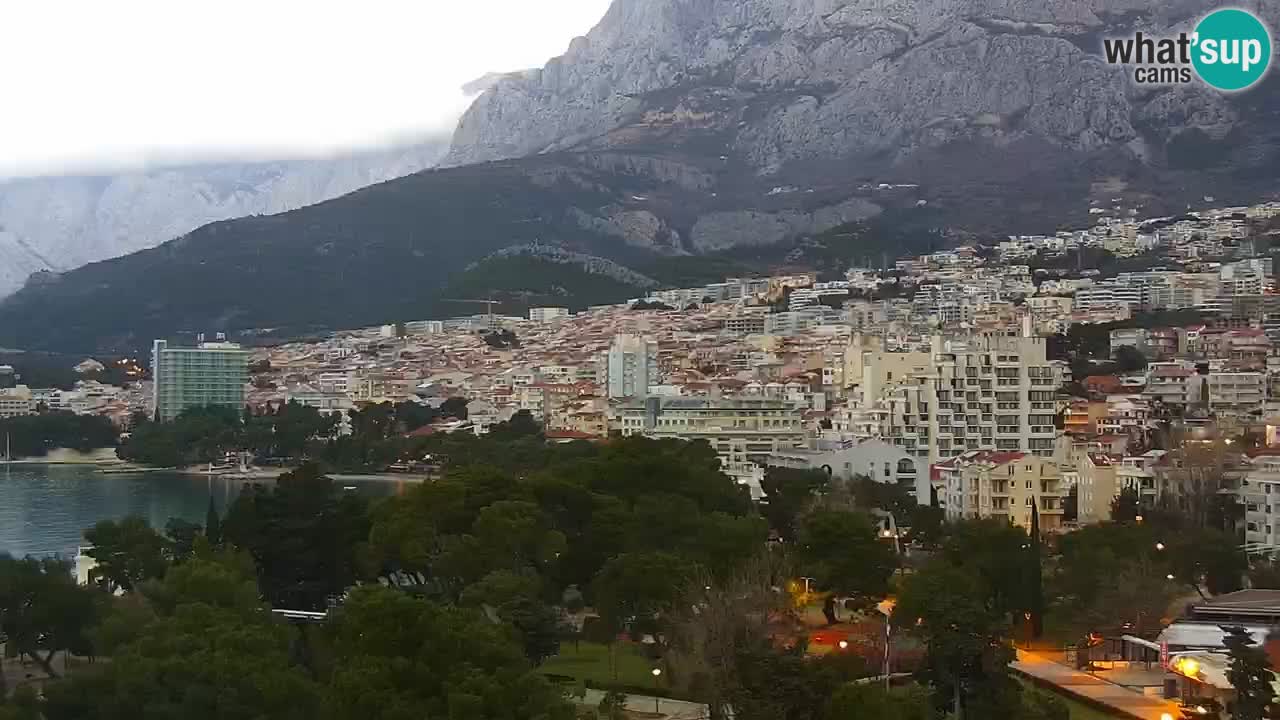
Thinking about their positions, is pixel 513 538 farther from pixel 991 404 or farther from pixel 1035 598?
pixel 991 404

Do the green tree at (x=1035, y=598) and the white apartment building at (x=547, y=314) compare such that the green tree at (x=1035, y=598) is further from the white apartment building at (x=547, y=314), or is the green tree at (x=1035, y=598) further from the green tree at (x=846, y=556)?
the white apartment building at (x=547, y=314)

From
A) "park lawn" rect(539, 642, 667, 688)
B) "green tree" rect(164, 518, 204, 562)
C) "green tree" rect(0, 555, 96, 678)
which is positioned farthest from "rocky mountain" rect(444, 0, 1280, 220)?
"green tree" rect(0, 555, 96, 678)

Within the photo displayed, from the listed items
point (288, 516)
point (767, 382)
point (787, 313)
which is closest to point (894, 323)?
point (787, 313)

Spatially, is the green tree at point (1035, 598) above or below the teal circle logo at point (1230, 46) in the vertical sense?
below

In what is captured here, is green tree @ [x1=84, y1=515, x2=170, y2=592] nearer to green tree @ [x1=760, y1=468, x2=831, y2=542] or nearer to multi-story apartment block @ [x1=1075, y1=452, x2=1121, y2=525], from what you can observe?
green tree @ [x1=760, y1=468, x2=831, y2=542]

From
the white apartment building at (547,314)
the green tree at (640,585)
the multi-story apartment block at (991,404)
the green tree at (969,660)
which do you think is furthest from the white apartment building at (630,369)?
the green tree at (969,660)

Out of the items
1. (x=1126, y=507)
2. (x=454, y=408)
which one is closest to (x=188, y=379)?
(x=454, y=408)
